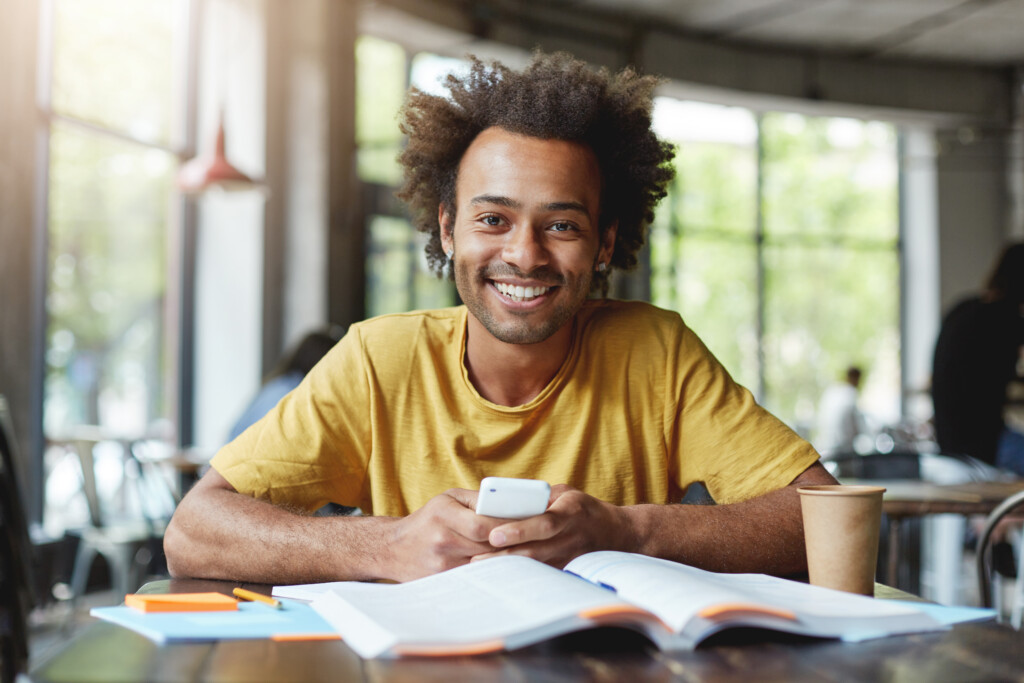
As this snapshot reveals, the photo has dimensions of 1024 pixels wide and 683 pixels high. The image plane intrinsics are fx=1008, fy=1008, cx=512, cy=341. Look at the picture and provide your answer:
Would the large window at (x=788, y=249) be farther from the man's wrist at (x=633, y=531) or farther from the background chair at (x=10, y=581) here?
the man's wrist at (x=633, y=531)

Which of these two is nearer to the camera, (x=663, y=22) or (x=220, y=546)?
(x=220, y=546)

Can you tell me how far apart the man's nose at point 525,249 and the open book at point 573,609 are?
618 mm

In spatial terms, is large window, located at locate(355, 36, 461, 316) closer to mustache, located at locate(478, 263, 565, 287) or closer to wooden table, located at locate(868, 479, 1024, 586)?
wooden table, located at locate(868, 479, 1024, 586)

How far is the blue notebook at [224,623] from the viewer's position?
0.88 metres

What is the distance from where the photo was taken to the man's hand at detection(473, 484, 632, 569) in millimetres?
1114

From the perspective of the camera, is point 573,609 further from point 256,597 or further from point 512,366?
point 512,366

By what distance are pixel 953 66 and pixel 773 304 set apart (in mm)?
2995

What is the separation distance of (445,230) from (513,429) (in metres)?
0.45

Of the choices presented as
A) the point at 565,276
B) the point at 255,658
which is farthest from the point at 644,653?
the point at 565,276

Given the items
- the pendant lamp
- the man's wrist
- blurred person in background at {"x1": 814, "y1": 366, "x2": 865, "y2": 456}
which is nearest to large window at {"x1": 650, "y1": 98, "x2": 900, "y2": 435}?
blurred person in background at {"x1": 814, "y1": 366, "x2": 865, "y2": 456}

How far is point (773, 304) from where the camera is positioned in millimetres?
10242

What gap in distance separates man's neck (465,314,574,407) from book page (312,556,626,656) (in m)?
0.59

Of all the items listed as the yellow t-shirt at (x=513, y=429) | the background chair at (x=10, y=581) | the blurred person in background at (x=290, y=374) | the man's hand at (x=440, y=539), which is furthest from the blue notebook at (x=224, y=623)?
the blurred person in background at (x=290, y=374)

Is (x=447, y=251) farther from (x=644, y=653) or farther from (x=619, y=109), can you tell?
(x=644, y=653)
